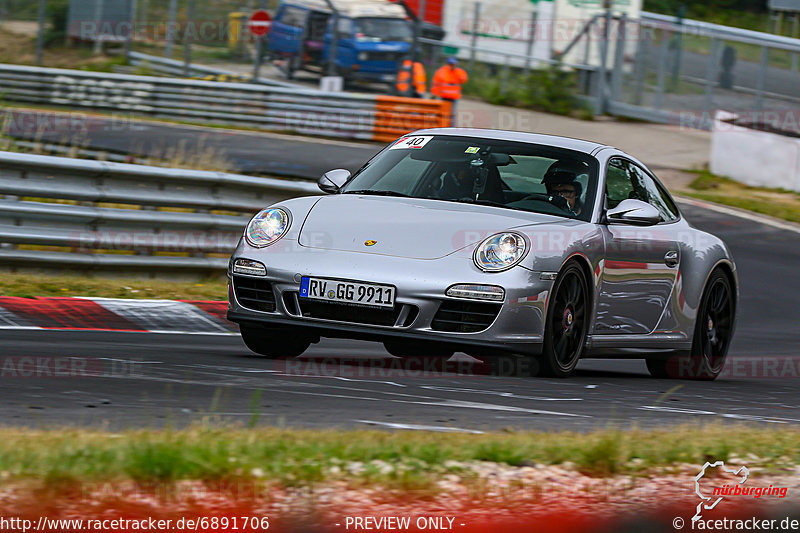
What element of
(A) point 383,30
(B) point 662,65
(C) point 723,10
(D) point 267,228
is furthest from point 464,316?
(C) point 723,10

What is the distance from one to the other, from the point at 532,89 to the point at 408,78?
3847 mm

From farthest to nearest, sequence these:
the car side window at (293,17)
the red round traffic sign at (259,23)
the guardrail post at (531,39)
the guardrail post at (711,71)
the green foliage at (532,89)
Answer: the guardrail post at (531,39)
the green foliage at (532,89)
the car side window at (293,17)
the red round traffic sign at (259,23)
the guardrail post at (711,71)

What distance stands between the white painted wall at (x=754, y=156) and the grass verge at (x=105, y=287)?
12.1 metres

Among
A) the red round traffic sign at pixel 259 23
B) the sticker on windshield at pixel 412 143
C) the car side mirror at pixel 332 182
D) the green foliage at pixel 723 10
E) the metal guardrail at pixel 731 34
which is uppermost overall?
the green foliage at pixel 723 10

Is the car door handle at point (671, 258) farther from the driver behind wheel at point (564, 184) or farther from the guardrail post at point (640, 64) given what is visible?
the guardrail post at point (640, 64)

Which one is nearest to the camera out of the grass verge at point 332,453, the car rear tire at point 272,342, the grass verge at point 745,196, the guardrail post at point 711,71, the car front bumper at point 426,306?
the grass verge at point 332,453

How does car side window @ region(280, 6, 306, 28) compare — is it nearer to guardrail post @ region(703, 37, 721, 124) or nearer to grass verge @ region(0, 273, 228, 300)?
guardrail post @ region(703, 37, 721, 124)

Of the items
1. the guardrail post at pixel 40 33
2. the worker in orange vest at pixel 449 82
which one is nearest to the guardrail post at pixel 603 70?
the worker in orange vest at pixel 449 82

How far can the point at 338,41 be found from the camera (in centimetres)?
2777

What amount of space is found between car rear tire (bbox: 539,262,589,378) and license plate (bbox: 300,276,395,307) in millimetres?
815

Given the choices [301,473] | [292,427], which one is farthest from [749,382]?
[301,473]

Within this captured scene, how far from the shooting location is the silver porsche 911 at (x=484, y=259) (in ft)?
21.2

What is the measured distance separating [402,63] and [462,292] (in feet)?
72.9

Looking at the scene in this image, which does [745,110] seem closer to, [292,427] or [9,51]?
[9,51]
